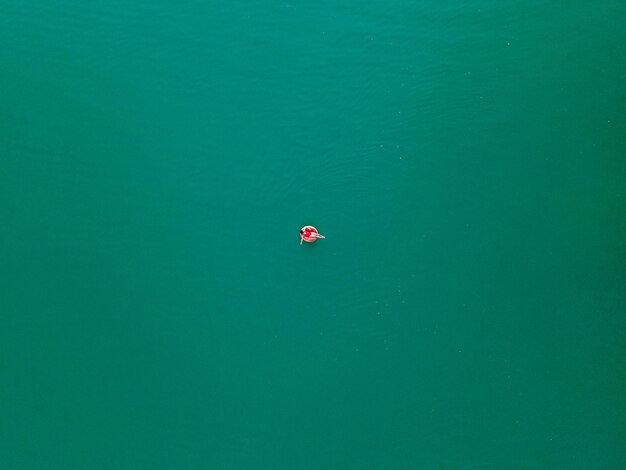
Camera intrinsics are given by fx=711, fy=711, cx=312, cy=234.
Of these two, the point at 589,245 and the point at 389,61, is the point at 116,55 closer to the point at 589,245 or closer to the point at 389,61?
the point at 389,61

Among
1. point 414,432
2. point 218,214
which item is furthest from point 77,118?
point 414,432

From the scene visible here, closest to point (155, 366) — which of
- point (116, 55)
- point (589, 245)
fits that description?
point (116, 55)

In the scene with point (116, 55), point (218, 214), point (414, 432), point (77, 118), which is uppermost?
point (116, 55)

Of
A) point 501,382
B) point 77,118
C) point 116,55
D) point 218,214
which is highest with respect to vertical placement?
point 116,55

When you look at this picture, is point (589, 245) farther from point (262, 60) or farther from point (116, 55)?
point (116, 55)

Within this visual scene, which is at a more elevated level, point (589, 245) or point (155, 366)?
point (589, 245)

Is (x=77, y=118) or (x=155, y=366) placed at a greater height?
(x=77, y=118)
